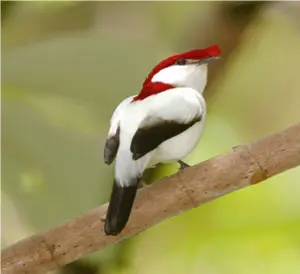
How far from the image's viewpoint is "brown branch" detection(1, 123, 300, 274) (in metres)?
0.93

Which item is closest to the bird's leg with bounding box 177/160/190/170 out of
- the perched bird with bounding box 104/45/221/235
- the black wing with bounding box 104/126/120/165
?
the perched bird with bounding box 104/45/221/235

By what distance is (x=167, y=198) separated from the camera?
3.05 feet

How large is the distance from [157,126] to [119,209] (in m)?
0.14

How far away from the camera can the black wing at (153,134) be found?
912 millimetres

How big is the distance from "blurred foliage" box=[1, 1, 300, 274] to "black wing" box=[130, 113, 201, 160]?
136 mm

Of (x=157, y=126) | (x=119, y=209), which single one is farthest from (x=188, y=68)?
(x=119, y=209)

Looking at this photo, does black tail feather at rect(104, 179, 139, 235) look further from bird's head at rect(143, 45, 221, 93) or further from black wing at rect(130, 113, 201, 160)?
bird's head at rect(143, 45, 221, 93)

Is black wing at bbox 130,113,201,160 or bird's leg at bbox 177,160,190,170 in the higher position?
black wing at bbox 130,113,201,160

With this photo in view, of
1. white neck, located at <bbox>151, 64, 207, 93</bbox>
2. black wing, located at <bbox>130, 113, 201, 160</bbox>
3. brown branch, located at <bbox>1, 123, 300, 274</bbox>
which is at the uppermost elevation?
white neck, located at <bbox>151, 64, 207, 93</bbox>

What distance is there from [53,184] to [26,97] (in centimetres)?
17

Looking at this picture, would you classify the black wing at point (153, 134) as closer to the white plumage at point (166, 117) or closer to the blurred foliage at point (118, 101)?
the white plumage at point (166, 117)

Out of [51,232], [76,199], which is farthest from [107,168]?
[51,232]

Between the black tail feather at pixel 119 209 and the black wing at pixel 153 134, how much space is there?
0.05 metres

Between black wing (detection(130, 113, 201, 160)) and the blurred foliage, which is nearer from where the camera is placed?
black wing (detection(130, 113, 201, 160))
